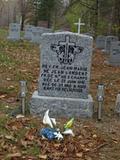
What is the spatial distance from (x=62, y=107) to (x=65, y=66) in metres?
0.75

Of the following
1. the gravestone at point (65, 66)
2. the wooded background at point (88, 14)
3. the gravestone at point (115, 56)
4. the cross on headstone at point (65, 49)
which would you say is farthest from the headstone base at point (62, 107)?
the wooded background at point (88, 14)

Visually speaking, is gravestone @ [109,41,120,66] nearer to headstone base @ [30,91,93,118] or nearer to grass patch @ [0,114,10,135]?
headstone base @ [30,91,93,118]

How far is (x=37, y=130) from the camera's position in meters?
6.75

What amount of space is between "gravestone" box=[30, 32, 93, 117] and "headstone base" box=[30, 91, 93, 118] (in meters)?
0.07

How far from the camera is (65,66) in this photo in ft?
26.6

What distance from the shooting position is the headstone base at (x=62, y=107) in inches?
310

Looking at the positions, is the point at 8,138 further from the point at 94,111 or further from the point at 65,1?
the point at 65,1

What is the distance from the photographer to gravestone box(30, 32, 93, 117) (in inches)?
317

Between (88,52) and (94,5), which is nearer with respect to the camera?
(88,52)

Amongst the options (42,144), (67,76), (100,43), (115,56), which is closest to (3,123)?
(42,144)

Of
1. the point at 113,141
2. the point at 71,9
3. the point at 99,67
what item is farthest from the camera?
the point at 71,9

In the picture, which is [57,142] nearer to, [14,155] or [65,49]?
[14,155]

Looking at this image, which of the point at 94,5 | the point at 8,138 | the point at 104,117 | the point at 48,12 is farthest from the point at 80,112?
the point at 48,12

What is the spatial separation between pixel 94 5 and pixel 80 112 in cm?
2678
